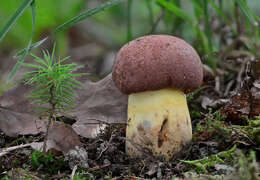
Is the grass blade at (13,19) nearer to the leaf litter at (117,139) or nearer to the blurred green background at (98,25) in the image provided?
the leaf litter at (117,139)

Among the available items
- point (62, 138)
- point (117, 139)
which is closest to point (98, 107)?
point (117, 139)

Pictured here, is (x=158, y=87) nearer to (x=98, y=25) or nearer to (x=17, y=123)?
(x=17, y=123)

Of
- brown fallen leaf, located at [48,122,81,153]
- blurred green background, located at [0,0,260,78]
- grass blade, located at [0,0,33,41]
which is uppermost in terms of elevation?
blurred green background, located at [0,0,260,78]

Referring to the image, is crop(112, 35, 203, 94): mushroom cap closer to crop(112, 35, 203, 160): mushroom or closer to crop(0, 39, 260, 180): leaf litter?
crop(112, 35, 203, 160): mushroom

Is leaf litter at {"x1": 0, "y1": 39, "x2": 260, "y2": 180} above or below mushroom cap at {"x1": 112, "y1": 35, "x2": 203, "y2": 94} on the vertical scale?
below

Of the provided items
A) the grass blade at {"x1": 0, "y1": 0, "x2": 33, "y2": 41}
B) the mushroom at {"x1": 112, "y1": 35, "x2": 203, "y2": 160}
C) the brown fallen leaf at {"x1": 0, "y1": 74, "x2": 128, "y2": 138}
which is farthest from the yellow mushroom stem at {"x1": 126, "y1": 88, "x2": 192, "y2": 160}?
the grass blade at {"x1": 0, "y1": 0, "x2": 33, "y2": 41}

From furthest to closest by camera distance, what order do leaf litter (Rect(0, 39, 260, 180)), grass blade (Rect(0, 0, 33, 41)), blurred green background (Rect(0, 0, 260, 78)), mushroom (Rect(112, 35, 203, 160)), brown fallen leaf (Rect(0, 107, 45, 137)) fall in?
1. blurred green background (Rect(0, 0, 260, 78))
2. brown fallen leaf (Rect(0, 107, 45, 137))
3. mushroom (Rect(112, 35, 203, 160))
4. grass blade (Rect(0, 0, 33, 41))
5. leaf litter (Rect(0, 39, 260, 180))

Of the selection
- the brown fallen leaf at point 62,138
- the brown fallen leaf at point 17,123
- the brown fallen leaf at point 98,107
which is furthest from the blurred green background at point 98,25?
the brown fallen leaf at point 62,138

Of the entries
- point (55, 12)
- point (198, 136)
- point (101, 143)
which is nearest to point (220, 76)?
point (198, 136)

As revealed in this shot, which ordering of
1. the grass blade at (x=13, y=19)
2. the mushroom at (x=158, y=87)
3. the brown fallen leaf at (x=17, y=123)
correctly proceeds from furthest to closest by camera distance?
the brown fallen leaf at (x=17, y=123) → the mushroom at (x=158, y=87) → the grass blade at (x=13, y=19)

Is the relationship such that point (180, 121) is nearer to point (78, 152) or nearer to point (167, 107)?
point (167, 107)
